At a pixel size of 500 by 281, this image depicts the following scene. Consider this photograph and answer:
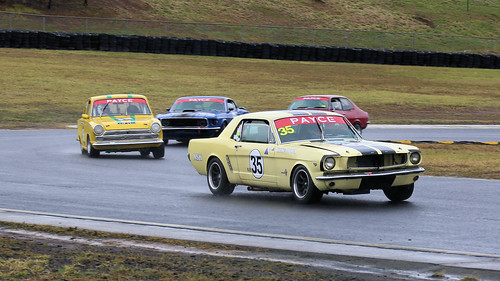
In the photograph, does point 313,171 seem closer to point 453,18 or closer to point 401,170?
point 401,170

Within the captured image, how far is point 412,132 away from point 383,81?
72.2 ft

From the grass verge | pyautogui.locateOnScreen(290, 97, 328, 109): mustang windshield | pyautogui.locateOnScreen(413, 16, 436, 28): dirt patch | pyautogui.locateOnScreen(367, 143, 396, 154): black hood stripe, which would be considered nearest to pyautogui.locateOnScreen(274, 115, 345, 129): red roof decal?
pyautogui.locateOnScreen(367, 143, 396, 154): black hood stripe

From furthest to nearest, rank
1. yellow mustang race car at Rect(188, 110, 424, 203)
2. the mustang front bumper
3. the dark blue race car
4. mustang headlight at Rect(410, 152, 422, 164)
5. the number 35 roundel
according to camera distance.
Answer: the dark blue race car < the number 35 roundel < mustang headlight at Rect(410, 152, 422, 164) < yellow mustang race car at Rect(188, 110, 424, 203) < the mustang front bumper

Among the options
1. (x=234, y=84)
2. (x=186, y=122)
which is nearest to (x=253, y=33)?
(x=234, y=84)

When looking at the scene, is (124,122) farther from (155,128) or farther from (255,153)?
(255,153)

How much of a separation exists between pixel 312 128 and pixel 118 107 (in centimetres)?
976

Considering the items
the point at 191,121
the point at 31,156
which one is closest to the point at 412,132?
the point at 191,121

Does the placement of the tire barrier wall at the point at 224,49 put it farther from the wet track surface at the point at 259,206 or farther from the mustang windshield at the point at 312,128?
the mustang windshield at the point at 312,128

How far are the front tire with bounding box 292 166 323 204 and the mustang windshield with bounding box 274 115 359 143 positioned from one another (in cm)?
75

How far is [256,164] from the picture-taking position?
12852mm

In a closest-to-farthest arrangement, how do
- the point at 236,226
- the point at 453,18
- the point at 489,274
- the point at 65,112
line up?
the point at 489,274 < the point at 236,226 < the point at 65,112 < the point at 453,18

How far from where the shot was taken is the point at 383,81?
5297 centimetres

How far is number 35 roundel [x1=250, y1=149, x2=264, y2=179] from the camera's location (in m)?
12.8

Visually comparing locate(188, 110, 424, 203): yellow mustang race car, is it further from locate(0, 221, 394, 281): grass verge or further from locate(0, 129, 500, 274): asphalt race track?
locate(0, 221, 394, 281): grass verge
